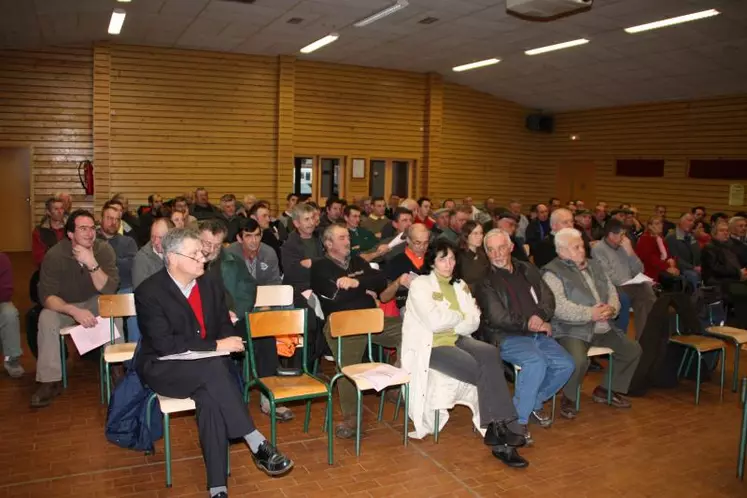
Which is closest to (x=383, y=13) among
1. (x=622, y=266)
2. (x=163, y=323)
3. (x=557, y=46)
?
(x=557, y=46)

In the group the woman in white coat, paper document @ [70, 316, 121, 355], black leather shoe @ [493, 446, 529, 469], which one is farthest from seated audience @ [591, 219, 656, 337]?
paper document @ [70, 316, 121, 355]

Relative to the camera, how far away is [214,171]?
44.2 ft

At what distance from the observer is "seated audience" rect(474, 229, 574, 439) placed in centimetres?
466

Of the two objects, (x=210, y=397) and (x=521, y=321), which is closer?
(x=210, y=397)

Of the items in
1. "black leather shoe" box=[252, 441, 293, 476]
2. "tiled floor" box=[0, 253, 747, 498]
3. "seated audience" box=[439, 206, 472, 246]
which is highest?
"seated audience" box=[439, 206, 472, 246]

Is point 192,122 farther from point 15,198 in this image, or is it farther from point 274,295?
point 274,295

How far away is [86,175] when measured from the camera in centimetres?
1236

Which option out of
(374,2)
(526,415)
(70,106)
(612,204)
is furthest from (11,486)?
(612,204)

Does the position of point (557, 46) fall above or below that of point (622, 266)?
above

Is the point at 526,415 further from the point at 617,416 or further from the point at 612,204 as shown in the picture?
the point at 612,204

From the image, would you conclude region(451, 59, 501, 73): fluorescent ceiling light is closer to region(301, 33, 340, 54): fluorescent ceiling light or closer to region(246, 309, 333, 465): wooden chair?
region(301, 33, 340, 54): fluorescent ceiling light

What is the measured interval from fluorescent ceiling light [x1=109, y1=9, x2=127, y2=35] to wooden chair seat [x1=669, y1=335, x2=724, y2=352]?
912 cm

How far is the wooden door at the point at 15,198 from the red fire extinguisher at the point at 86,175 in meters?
1.03

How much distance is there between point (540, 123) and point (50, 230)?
13.7 meters
